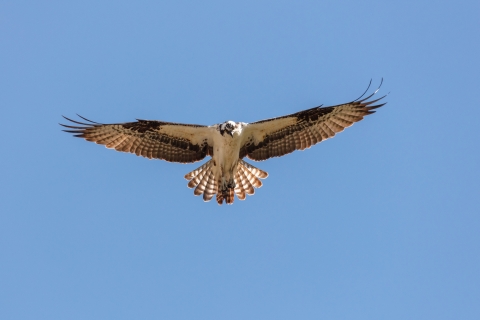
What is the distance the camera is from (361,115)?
53.1 feet

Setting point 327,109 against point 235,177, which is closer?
point 327,109

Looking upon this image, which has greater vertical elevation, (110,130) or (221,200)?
(110,130)

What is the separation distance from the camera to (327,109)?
16.1 metres

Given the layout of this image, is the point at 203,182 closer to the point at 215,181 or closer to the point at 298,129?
the point at 215,181

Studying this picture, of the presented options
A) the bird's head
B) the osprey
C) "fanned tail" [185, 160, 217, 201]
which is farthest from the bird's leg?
the bird's head

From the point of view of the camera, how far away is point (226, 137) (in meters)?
15.8

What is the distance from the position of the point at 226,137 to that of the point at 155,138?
1690 millimetres

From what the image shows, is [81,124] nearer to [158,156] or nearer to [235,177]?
[158,156]

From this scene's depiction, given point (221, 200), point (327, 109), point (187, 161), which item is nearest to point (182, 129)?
point (187, 161)

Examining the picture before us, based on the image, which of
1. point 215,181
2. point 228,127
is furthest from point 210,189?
point 228,127

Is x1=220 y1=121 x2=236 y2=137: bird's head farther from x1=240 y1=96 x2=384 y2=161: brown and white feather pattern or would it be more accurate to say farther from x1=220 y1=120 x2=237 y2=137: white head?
x1=240 y1=96 x2=384 y2=161: brown and white feather pattern

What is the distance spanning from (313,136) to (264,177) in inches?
59.4

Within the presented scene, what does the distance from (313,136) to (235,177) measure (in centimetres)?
203

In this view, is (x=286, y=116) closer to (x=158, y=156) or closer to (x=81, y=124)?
(x=158, y=156)
